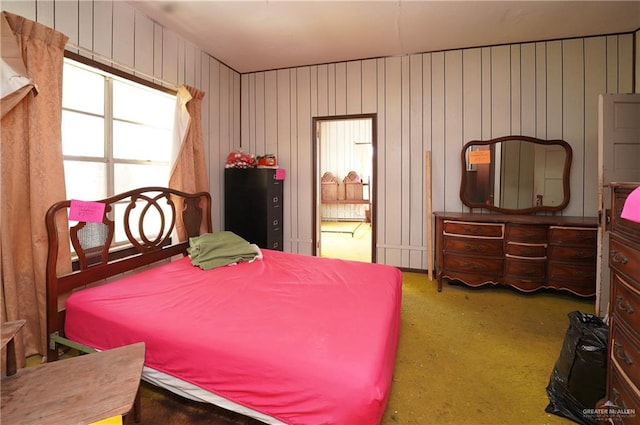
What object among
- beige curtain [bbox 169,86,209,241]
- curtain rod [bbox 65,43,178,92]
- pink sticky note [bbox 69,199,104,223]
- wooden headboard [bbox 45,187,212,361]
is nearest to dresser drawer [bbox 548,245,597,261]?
wooden headboard [bbox 45,187,212,361]

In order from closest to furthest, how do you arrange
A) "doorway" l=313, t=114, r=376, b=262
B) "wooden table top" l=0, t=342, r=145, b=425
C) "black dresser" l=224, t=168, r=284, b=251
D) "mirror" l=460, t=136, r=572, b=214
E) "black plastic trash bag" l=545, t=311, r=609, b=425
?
"wooden table top" l=0, t=342, r=145, b=425, "black plastic trash bag" l=545, t=311, r=609, b=425, "mirror" l=460, t=136, r=572, b=214, "black dresser" l=224, t=168, r=284, b=251, "doorway" l=313, t=114, r=376, b=262

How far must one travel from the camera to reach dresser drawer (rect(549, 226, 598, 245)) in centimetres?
279

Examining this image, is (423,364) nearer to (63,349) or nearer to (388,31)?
(63,349)

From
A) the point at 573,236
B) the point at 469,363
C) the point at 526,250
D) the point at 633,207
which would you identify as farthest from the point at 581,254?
the point at 633,207

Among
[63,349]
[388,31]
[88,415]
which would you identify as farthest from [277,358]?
[388,31]

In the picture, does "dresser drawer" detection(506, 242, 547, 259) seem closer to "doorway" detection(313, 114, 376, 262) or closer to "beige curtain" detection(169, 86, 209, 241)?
"beige curtain" detection(169, 86, 209, 241)

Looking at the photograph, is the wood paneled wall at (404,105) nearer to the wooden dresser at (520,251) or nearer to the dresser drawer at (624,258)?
the wooden dresser at (520,251)

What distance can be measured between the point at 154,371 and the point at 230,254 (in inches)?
46.1

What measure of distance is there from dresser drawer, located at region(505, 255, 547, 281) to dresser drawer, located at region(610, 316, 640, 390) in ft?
5.93

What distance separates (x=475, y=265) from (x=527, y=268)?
1.47ft

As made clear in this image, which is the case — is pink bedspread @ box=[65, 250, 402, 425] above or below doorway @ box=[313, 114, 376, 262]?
below

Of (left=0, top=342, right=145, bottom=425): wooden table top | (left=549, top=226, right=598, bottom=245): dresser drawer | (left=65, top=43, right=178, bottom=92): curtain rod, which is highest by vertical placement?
(left=65, top=43, right=178, bottom=92): curtain rod

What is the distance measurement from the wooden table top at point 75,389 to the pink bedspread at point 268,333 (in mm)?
242

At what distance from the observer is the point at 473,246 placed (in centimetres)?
313
